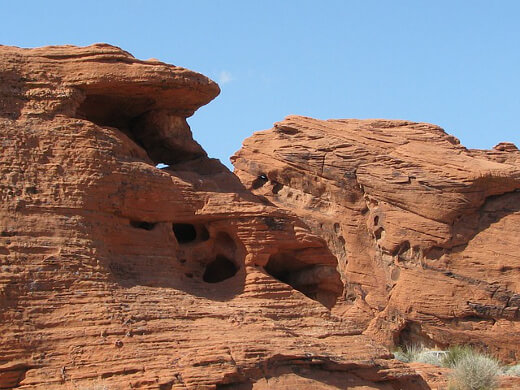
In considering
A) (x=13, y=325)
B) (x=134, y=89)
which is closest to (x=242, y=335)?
(x=13, y=325)

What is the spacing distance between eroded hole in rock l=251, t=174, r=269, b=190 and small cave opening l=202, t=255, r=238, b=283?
19.1 meters

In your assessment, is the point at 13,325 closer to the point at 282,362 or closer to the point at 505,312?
the point at 282,362

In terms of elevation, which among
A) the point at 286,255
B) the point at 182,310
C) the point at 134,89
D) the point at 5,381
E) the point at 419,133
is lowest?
the point at 5,381

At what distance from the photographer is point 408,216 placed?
35094 millimetres

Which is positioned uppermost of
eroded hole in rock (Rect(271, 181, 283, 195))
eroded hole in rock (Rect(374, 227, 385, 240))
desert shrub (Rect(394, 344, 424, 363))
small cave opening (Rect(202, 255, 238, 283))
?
eroded hole in rock (Rect(271, 181, 283, 195))

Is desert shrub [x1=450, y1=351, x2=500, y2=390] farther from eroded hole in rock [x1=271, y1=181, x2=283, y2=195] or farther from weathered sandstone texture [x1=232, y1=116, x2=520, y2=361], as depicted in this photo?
eroded hole in rock [x1=271, y1=181, x2=283, y2=195]

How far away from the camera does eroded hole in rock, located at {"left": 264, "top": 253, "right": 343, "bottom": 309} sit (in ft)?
62.5

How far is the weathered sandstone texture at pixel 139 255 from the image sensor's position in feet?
48.9

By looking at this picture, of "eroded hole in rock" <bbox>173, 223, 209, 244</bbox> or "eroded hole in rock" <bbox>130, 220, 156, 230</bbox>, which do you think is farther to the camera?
"eroded hole in rock" <bbox>173, 223, 209, 244</bbox>

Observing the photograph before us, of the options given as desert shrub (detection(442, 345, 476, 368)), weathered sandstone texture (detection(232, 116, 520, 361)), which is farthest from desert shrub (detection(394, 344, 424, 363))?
desert shrub (detection(442, 345, 476, 368))

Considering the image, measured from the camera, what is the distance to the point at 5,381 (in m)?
14.3

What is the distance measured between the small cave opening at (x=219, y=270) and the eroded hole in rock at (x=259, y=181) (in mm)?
19074

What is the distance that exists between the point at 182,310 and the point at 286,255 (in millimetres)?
3220

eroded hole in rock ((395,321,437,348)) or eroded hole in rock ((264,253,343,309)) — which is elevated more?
eroded hole in rock ((264,253,343,309))
